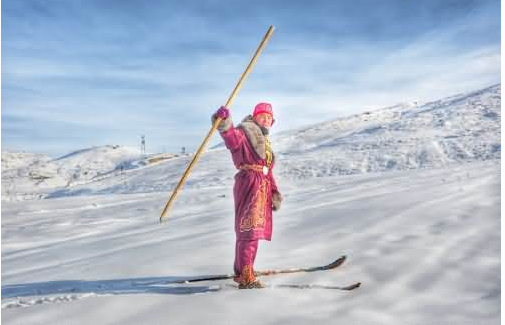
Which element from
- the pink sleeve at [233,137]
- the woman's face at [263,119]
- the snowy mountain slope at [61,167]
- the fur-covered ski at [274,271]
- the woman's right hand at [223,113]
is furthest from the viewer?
the snowy mountain slope at [61,167]

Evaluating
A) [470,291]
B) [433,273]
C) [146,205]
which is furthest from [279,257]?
[146,205]

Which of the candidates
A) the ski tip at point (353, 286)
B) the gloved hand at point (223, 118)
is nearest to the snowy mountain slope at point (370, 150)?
the gloved hand at point (223, 118)

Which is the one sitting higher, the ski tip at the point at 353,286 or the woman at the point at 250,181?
the woman at the point at 250,181

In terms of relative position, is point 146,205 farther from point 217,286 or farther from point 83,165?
point 83,165

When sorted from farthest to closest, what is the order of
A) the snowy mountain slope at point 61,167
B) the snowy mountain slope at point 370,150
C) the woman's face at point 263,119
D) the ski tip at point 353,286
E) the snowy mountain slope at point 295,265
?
the snowy mountain slope at point 61,167
the snowy mountain slope at point 370,150
the woman's face at point 263,119
the ski tip at point 353,286
the snowy mountain slope at point 295,265

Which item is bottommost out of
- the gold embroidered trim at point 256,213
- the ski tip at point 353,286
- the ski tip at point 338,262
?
the ski tip at point 353,286

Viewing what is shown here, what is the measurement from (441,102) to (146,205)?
27328 millimetres

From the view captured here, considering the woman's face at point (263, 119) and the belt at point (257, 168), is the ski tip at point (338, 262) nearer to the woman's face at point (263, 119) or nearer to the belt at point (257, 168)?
the belt at point (257, 168)

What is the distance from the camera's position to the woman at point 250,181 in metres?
3.13

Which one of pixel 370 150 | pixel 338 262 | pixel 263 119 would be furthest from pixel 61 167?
pixel 338 262

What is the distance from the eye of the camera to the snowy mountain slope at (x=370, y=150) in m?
16.9

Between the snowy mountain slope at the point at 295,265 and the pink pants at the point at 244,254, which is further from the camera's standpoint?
the pink pants at the point at 244,254

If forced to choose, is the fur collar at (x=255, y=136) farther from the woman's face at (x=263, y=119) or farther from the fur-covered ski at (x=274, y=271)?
the fur-covered ski at (x=274, y=271)

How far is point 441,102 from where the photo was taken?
102 feet
